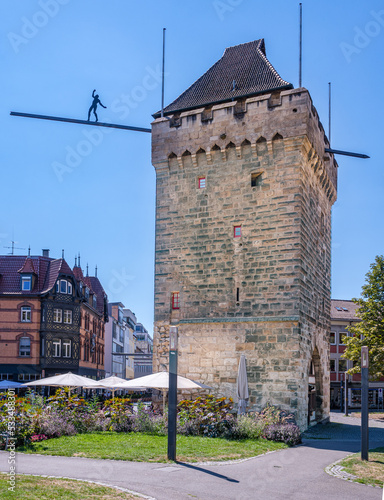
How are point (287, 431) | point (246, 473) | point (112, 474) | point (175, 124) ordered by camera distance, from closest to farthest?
point (112, 474), point (246, 473), point (287, 431), point (175, 124)

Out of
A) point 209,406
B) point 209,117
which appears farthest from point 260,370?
point 209,117

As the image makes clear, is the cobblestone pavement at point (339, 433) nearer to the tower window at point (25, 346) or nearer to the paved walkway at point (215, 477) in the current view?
the paved walkway at point (215, 477)

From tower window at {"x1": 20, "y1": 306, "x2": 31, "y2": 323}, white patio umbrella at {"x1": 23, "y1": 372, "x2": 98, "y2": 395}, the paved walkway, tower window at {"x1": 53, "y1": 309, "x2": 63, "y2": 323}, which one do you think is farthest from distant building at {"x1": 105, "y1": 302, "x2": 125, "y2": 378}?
the paved walkway

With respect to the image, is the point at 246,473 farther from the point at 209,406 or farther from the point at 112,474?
the point at 209,406

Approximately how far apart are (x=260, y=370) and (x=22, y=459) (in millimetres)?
10418

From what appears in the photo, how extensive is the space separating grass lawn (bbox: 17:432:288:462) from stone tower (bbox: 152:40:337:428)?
4705 mm

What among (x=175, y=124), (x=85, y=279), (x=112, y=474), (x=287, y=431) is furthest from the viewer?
(x=85, y=279)

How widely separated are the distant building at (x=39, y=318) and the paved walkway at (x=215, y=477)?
1257 inches

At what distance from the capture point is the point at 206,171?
2352 centimetres

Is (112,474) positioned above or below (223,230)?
below

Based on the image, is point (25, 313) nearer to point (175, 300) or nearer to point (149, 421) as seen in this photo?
point (175, 300)

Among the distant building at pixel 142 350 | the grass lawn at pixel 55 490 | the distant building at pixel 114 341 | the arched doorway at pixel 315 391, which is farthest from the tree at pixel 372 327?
the distant building at pixel 142 350

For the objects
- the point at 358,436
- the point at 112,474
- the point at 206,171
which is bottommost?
the point at 358,436

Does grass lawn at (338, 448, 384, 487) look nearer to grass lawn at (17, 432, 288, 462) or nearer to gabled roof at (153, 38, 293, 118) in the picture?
grass lawn at (17, 432, 288, 462)
